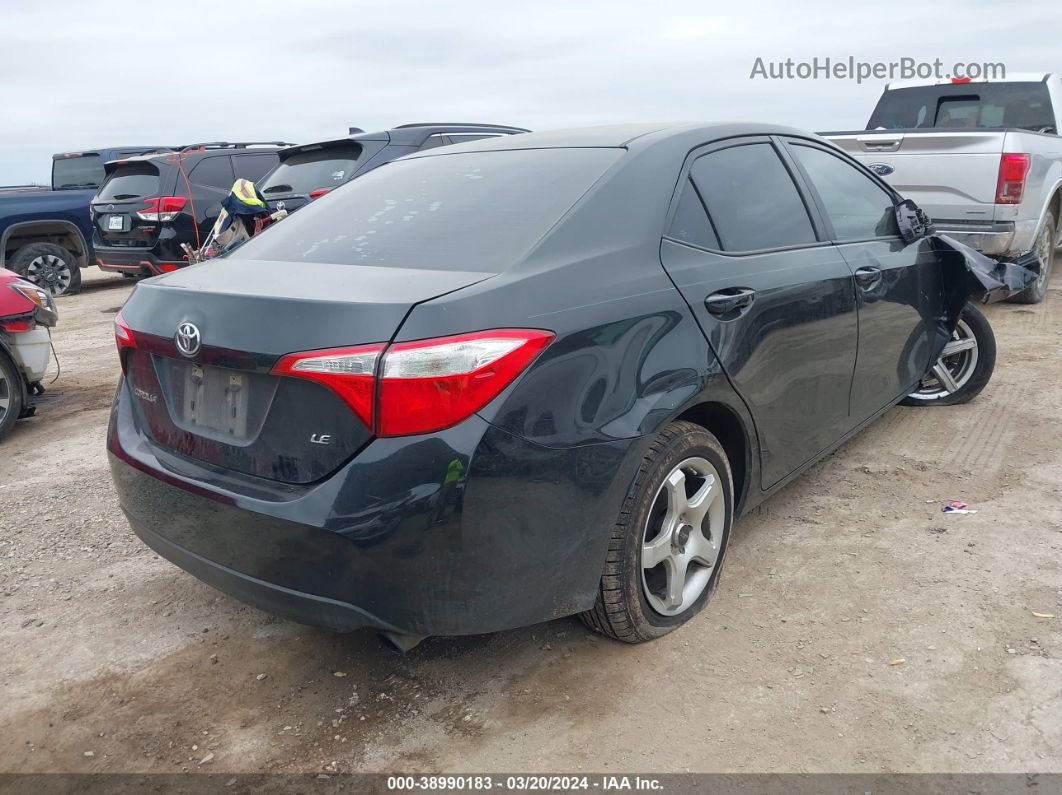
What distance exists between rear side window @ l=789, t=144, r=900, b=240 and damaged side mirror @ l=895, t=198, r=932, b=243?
3 cm

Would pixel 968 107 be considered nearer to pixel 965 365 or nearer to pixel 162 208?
pixel 965 365

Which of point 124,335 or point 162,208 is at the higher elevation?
point 162,208

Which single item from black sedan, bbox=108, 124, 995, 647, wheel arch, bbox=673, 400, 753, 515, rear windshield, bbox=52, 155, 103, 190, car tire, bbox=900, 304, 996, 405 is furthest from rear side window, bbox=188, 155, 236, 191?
wheel arch, bbox=673, 400, 753, 515

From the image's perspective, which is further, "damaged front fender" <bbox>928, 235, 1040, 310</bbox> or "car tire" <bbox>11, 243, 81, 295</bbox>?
"car tire" <bbox>11, 243, 81, 295</bbox>

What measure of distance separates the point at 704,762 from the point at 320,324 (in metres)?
1.52

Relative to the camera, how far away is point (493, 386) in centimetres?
215

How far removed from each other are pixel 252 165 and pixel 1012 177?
8.60 metres

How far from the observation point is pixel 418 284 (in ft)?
7.56

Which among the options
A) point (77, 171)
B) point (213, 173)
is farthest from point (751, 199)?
point (77, 171)

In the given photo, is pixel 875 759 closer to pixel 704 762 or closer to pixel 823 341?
pixel 704 762

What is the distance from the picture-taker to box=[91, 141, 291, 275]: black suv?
401 inches

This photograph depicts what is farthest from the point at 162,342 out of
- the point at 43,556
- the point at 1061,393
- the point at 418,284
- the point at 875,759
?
the point at 1061,393

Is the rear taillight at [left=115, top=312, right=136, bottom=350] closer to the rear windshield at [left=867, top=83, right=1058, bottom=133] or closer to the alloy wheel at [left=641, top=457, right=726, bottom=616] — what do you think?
the alloy wheel at [left=641, top=457, right=726, bottom=616]

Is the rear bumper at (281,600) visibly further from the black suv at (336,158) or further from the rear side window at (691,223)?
the black suv at (336,158)
